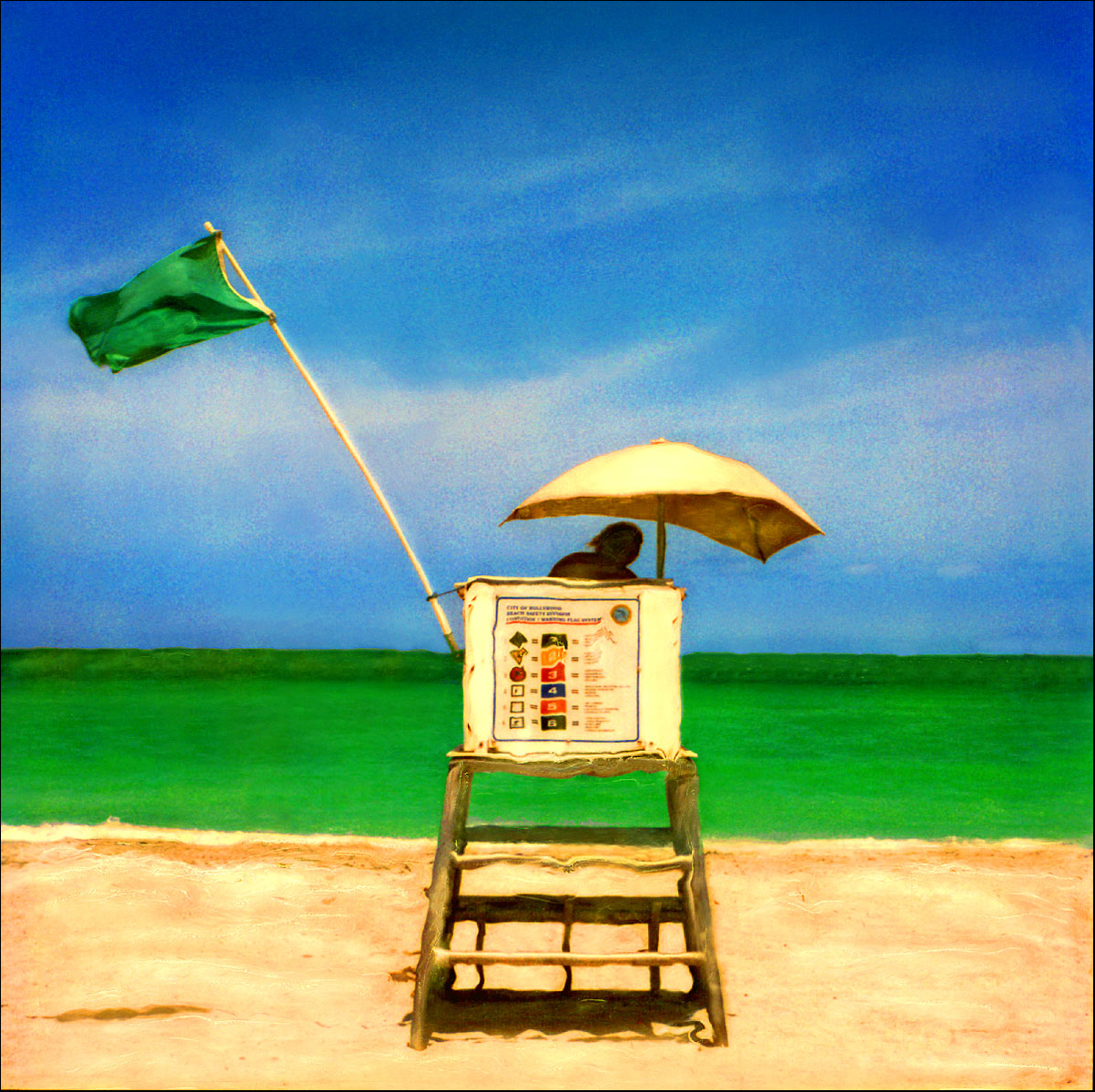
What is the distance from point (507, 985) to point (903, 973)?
2.42 m

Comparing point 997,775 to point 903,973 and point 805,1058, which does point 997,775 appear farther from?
point 805,1058

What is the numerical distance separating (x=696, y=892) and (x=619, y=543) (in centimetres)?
173

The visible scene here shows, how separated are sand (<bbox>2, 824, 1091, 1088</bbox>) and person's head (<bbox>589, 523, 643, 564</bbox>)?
7.68ft

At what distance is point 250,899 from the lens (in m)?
7.09

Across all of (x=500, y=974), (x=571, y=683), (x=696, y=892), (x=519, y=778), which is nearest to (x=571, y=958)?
(x=696, y=892)

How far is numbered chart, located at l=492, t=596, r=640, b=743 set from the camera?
14.2 feet

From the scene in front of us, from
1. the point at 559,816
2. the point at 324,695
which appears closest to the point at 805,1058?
the point at 559,816

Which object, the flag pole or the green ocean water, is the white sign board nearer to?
the flag pole

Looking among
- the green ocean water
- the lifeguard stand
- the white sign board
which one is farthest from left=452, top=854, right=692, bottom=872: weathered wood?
the green ocean water

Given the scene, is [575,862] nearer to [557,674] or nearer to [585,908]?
[585,908]

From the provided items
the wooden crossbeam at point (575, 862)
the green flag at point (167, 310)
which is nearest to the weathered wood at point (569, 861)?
the wooden crossbeam at point (575, 862)

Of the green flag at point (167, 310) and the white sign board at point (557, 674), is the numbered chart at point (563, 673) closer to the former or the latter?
the white sign board at point (557, 674)

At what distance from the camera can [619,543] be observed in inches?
186

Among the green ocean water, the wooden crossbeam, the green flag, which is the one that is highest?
the green flag
